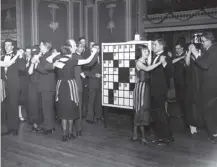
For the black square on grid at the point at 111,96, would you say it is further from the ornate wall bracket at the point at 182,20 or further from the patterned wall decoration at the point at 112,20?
the ornate wall bracket at the point at 182,20

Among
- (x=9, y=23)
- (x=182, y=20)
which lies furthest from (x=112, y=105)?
(x=9, y=23)

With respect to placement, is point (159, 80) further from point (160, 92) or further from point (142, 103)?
point (142, 103)

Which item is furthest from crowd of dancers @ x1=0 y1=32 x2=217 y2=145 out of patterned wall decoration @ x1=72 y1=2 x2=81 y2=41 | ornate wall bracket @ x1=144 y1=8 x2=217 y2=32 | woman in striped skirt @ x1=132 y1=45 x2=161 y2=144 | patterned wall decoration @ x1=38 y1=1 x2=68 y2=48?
patterned wall decoration @ x1=72 y1=2 x2=81 y2=41

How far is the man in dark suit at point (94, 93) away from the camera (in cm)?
450

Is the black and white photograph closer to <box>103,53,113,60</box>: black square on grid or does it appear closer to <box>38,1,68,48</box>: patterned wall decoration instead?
<box>103,53,113,60</box>: black square on grid

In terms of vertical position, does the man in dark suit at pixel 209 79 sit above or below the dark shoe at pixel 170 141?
above

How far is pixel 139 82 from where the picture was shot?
3262 mm

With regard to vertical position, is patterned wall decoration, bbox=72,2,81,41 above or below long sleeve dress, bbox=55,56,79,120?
above

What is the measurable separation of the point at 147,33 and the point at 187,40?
0.84 metres

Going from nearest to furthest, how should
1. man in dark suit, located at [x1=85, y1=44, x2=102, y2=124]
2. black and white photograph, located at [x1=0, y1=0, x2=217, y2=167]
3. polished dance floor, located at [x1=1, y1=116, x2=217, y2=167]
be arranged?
1. polished dance floor, located at [x1=1, y1=116, x2=217, y2=167]
2. black and white photograph, located at [x1=0, y1=0, x2=217, y2=167]
3. man in dark suit, located at [x1=85, y1=44, x2=102, y2=124]

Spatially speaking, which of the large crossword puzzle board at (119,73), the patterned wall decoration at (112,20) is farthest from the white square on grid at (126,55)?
the patterned wall decoration at (112,20)

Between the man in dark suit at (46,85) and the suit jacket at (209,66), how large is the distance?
1.68m

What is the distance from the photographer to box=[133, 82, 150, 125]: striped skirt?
10.6ft

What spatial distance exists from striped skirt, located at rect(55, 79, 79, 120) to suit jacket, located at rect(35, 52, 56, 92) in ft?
1.18
